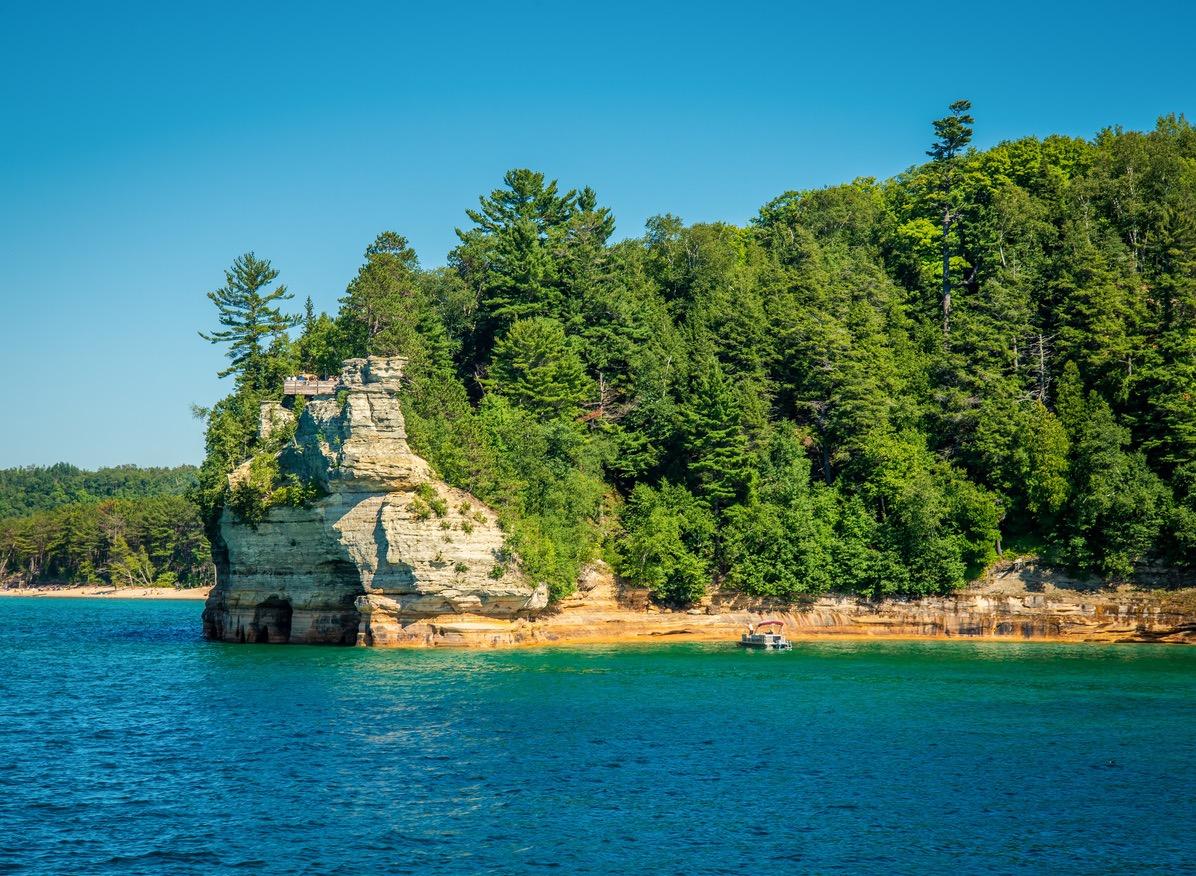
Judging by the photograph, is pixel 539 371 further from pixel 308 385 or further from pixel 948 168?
pixel 948 168

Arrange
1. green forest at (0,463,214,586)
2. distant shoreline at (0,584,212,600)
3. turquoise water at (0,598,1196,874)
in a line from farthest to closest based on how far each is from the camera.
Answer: green forest at (0,463,214,586) < distant shoreline at (0,584,212,600) < turquoise water at (0,598,1196,874)

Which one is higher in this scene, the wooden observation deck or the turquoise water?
the wooden observation deck

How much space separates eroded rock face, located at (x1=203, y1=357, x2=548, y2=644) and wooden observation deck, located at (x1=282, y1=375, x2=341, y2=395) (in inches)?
153

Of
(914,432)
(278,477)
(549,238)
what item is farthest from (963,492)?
(278,477)

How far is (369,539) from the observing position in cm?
5822

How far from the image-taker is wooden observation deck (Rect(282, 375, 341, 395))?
64.6 m

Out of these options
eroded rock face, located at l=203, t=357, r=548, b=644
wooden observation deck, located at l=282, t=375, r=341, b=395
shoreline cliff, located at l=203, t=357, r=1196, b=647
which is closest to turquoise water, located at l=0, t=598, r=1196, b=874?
eroded rock face, located at l=203, t=357, r=548, b=644

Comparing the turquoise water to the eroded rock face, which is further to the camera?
the eroded rock face

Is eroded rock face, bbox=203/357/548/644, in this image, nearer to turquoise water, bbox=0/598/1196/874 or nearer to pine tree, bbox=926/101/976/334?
turquoise water, bbox=0/598/1196/874

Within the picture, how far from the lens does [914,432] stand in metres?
76.1

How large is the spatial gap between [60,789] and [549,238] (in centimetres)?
6273

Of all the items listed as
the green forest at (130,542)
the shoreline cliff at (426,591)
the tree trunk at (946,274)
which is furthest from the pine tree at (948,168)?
the green forest at (130,542)

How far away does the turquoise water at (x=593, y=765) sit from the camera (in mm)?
25078

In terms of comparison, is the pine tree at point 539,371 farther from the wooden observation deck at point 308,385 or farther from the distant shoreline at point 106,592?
the distant shoreline at point 106,592
